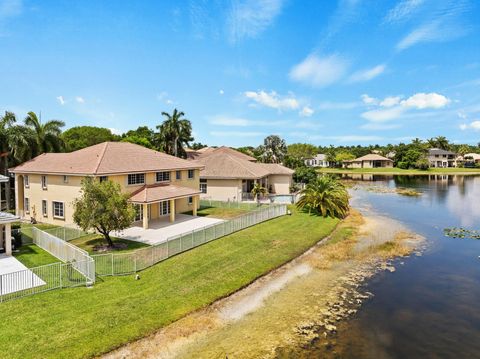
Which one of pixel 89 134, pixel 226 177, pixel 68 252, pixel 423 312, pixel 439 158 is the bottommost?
pixel 423 312

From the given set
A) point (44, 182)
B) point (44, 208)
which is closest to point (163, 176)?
point (44, 182)

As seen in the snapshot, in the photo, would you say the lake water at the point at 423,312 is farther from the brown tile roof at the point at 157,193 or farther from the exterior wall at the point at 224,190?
the exterior wall at the point at 224,190

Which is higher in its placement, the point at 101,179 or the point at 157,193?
the point at 101,179

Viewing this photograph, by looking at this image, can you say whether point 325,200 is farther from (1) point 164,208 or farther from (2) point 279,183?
(1) point 164,208

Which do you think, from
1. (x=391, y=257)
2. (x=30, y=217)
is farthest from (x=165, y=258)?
(x=30, y=217)

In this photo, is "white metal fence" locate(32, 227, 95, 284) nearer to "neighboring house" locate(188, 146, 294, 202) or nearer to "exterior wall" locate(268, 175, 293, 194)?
"neighboring house" locate(188, 146, 294, 202)

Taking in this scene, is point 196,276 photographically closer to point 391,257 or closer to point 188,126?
point 391,257

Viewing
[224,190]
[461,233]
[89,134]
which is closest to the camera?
[461,233]
